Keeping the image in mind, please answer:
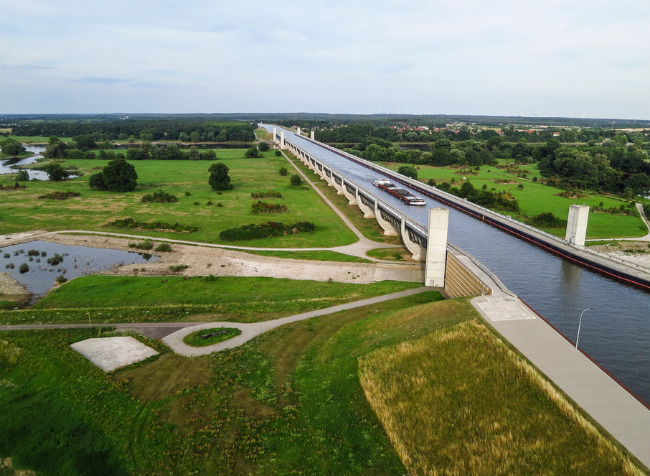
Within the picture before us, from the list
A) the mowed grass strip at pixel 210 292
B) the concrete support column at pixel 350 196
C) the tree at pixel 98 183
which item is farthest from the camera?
the tree at pixel 98 183

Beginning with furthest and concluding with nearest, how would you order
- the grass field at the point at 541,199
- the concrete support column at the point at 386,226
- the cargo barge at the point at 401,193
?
the cargo barge at the point at 401,193 → the concrete support column at the point at 386,226 → the grass field at the point at 541,199

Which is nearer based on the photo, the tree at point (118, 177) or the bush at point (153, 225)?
the bush at point (153, 225)

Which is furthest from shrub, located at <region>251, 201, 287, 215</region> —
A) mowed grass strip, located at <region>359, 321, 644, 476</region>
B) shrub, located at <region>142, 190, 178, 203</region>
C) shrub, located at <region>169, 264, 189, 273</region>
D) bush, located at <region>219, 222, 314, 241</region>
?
mowed grass strip, located at <region>359, 321, 644, 476</region>

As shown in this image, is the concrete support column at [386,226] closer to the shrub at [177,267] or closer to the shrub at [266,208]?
the shrub at [266,208]

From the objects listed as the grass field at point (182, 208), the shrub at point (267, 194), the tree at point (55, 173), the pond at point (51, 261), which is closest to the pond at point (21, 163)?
the grass field at point (182, 208)

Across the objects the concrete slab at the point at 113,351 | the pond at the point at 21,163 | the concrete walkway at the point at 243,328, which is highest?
the pond at the point at 21,163

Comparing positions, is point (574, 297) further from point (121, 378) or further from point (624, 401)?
point (121, 378)

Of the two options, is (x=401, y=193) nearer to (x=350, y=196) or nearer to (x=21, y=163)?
(x=350, y=196)

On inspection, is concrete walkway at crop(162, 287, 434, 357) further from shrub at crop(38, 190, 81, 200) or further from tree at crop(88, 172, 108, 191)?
tree at crop(88, 172, 108, 191)
